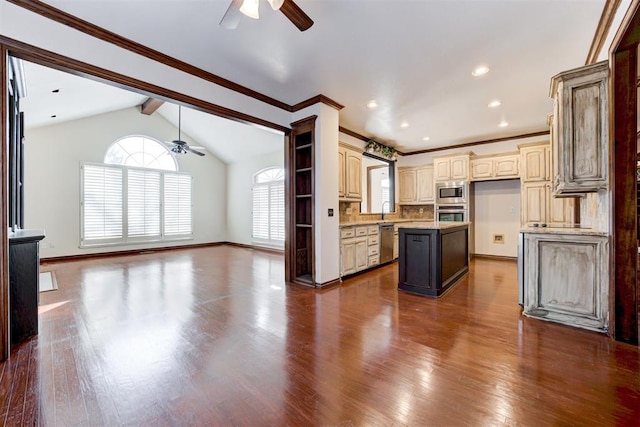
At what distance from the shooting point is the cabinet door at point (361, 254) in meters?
4.86

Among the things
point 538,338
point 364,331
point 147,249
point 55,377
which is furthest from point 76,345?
point 147,249

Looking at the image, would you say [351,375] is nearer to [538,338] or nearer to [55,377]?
[538,338]

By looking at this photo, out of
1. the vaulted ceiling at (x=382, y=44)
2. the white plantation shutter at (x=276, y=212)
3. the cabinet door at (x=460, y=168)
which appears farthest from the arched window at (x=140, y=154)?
the cabinet door at (x=460, y=168)

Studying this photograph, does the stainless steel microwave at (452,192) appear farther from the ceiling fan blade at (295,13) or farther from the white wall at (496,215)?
the ceiling fan blade at (295,13)

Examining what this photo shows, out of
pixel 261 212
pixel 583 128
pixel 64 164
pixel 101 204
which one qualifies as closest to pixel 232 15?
pixel 583 128

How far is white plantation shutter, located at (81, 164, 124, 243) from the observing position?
6.75 meters

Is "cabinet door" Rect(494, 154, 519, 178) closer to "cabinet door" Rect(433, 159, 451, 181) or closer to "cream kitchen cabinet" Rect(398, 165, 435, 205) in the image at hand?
"cabinet door" Rect(433, 159, 451, 181)

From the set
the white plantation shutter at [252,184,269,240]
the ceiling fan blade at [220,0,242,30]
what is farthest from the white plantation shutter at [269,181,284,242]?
the ceiling fan blade at [220,0,242,30]

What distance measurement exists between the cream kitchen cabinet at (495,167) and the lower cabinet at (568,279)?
374 cm

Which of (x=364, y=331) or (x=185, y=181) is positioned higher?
(x=185, y=181)

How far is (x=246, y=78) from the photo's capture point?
11.3 feet

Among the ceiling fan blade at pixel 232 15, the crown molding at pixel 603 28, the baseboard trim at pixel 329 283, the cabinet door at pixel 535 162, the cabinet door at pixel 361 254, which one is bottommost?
the baseboard trim at pixel 329 283

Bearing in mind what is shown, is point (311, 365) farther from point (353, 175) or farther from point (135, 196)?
point (135, 196)

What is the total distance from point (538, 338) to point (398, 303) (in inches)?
54.0
